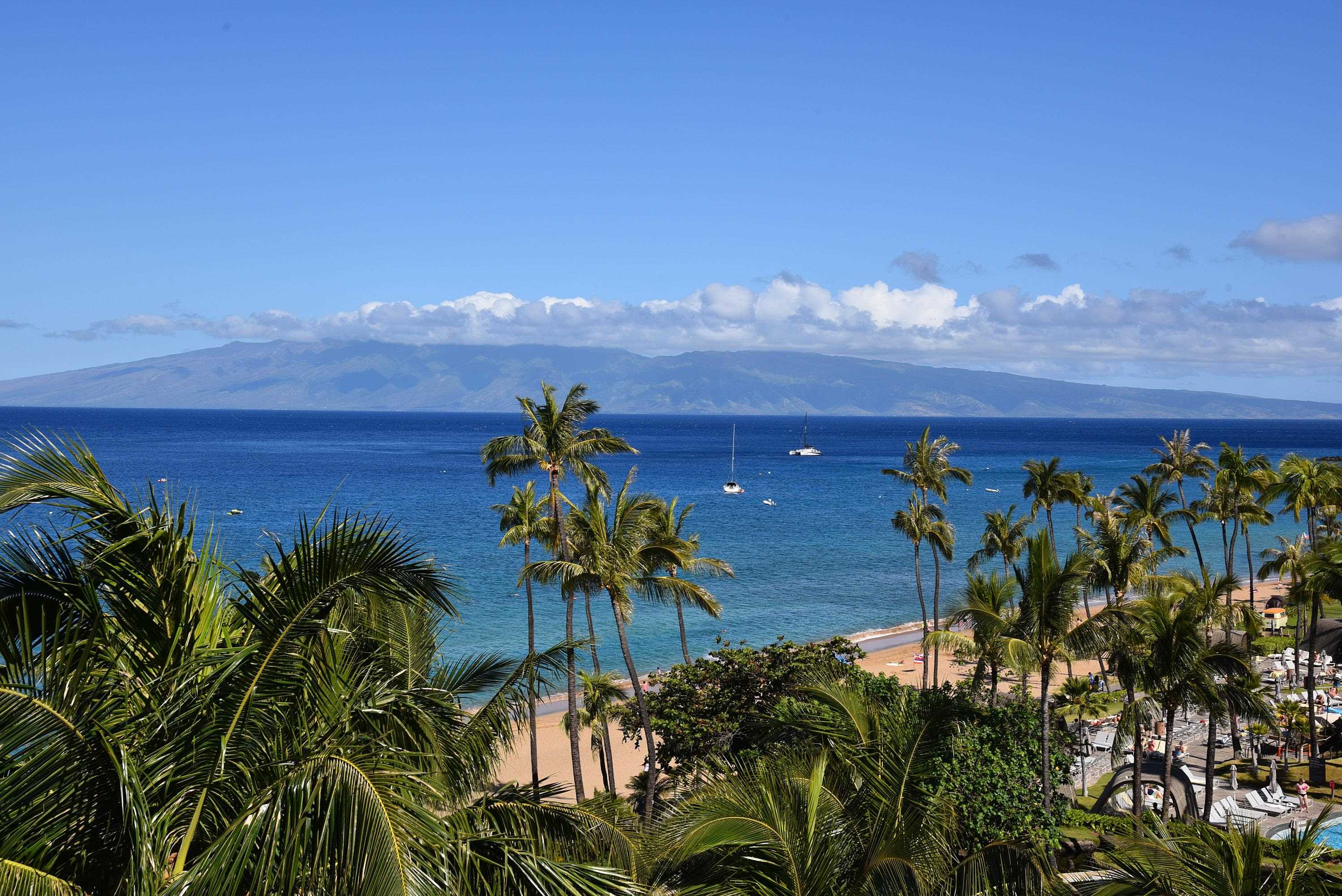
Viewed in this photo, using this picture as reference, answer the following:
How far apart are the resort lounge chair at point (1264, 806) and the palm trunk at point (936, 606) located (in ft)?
25.3

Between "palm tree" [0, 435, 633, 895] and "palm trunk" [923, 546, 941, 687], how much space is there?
2288cm

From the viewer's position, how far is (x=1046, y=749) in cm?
1716

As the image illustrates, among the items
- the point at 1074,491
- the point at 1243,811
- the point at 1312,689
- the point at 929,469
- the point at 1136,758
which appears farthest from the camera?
the point at 1074,491

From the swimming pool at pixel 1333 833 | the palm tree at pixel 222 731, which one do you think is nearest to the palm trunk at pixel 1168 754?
the swimming pool at pixel 1333 833

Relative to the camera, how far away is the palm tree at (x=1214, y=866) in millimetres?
6688

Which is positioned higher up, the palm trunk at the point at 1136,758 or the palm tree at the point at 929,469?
the palm tree at the point at 929,469

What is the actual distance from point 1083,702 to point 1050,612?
15311mm

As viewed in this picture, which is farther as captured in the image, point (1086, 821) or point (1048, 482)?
point (1048, 482)

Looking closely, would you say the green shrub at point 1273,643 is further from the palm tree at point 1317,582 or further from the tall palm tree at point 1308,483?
the palm tree at point 1317,582

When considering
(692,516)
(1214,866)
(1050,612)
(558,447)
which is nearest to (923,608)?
(558,447)

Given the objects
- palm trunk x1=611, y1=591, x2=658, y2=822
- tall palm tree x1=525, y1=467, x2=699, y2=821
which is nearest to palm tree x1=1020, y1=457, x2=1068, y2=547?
tall palm tree x1=525, y1=467, x2=699, y2=821

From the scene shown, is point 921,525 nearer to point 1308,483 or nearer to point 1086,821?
point 1308,483

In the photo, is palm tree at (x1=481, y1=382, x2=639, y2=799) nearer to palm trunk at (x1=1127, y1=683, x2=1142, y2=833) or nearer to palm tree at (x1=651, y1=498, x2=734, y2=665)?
palm tree at (x1=651, y1=498, x2=734, y2=665)

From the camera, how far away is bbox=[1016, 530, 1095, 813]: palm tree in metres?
17.7
